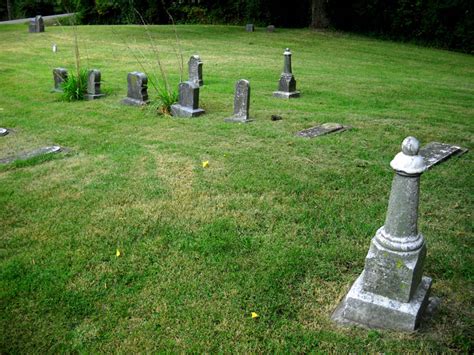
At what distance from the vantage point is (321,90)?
1319 centimetres

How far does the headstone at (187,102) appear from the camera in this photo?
32.3ft

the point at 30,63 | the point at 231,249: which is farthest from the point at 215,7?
the point at 231,249

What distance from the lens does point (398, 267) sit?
11.5 feet

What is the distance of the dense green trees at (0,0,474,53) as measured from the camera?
2622 centimetres

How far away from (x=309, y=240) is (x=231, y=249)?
0.86 m

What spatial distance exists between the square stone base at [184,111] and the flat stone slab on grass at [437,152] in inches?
187

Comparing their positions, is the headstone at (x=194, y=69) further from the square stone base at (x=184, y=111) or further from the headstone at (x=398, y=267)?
the headstone at (x=398, y=267)

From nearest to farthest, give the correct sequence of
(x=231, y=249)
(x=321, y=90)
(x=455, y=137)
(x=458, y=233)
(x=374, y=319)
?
(x=374, y=319)
(x=231, y=249)
(x=458, y=233)
(x=455, y=137)
(x=321, y=90)

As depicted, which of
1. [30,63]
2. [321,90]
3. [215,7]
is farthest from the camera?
[215,7]

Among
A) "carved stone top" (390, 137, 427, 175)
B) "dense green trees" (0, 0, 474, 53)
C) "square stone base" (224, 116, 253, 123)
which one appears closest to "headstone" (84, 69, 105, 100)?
"square stone base" (224, 116, 253, 123)

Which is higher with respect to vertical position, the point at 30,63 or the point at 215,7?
the point at 215,7

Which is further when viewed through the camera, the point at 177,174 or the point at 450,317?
the point at 177,174

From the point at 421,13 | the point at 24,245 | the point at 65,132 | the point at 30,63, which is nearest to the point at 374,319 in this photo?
the point at 24,245

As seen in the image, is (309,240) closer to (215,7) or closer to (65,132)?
(65,132)
